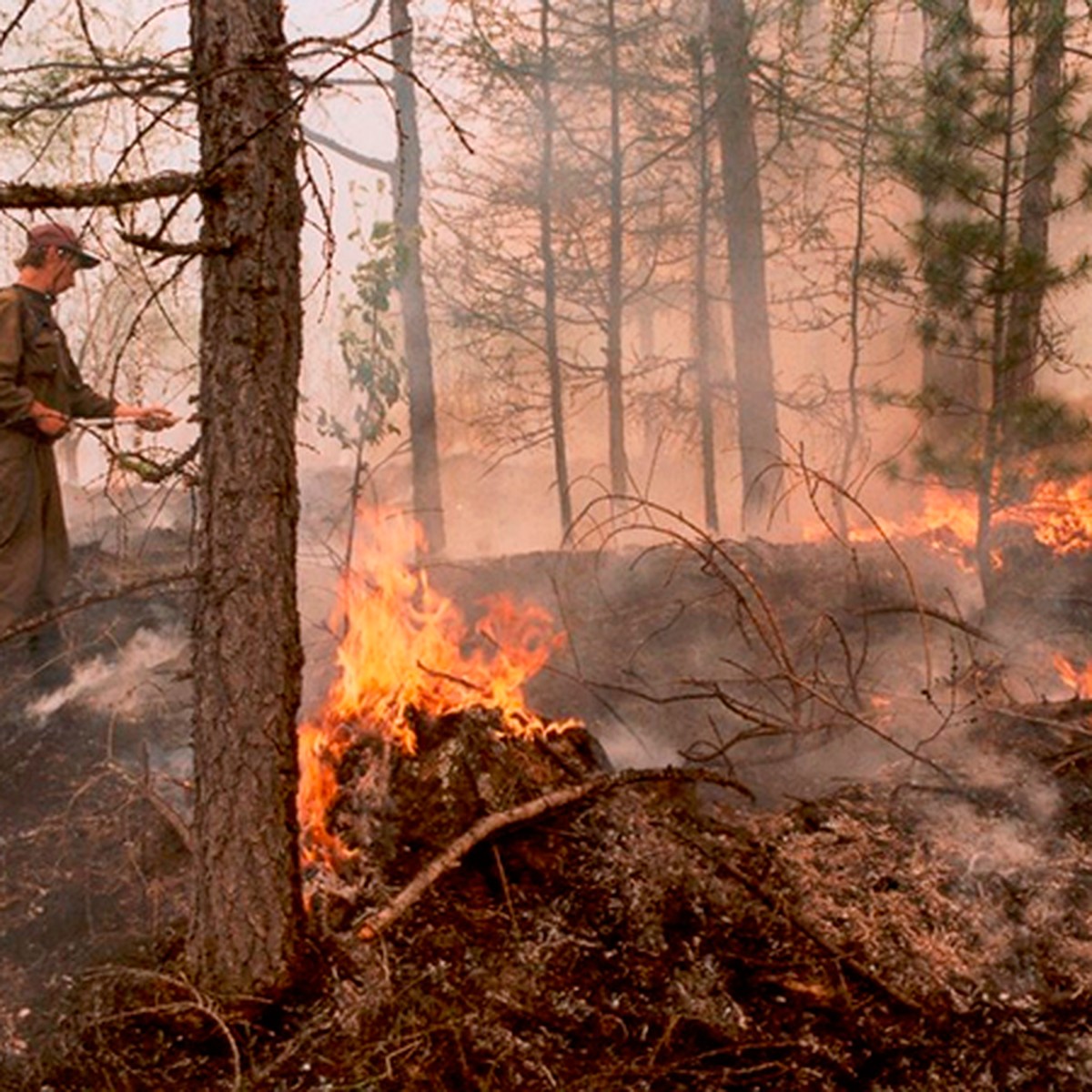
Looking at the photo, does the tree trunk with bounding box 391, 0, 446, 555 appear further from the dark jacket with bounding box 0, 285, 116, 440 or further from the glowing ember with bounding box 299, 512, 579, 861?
the glowing ember with bounding box 299, 512, 579, 861

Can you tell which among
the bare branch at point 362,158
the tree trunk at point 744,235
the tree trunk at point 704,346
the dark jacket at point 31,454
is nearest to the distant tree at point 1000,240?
the tree trunk at point 744,235

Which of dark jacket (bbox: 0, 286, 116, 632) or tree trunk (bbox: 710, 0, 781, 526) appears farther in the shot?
tree trunk (bbox: 710, 0, 781, 526)

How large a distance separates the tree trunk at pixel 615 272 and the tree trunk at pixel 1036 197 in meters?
5.74

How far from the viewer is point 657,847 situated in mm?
4242

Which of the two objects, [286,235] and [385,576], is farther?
[385,576]

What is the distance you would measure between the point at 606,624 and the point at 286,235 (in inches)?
223

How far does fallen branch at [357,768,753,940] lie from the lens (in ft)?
11.8

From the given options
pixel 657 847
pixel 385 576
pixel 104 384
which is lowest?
pixel 657 847

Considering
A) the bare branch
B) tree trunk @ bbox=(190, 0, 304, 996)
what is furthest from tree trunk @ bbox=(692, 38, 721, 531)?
tree trunk @ bbox=(190, 0, 304, 996)

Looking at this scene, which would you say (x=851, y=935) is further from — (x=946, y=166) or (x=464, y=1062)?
(x=946, y=166)

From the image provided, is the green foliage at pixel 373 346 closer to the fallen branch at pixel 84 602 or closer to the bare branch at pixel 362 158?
the bare branch at pixel 362 158

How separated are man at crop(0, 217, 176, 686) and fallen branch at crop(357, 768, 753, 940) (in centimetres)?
319

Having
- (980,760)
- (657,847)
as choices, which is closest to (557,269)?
(980,760)

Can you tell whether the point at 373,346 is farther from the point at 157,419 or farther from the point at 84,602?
the point at 84,602
